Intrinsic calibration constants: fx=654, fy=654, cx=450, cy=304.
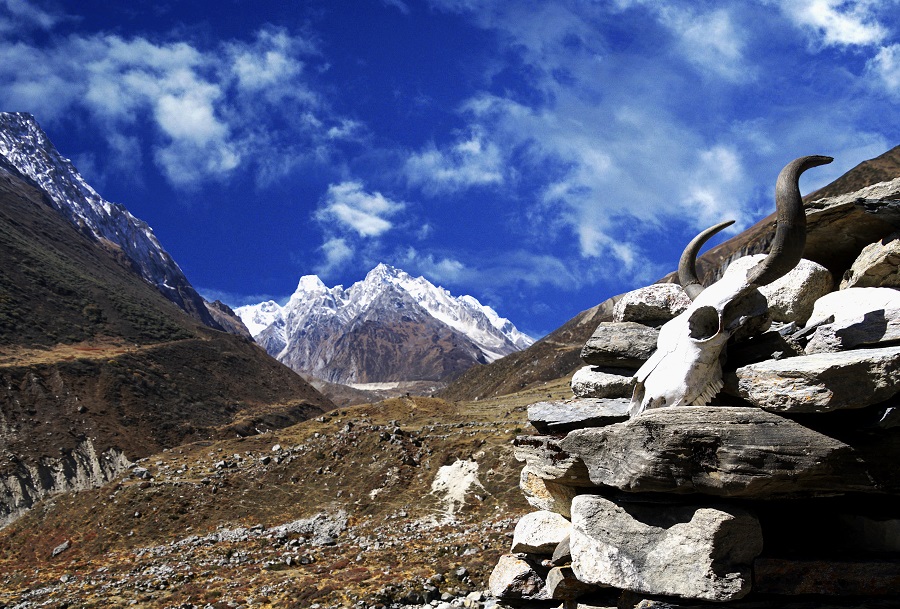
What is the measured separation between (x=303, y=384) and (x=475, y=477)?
359ft

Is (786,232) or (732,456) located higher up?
(786,232)

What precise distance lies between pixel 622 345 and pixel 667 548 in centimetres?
329

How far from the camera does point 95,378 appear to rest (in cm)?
7844

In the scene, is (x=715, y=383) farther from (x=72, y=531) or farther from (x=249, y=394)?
(x=249, y=394)

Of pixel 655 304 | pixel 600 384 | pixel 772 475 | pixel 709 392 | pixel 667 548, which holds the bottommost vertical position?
pixel 667 548

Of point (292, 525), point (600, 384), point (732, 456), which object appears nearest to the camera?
point (732, 456)

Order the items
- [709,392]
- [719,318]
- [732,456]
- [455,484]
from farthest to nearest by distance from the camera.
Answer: [455,484]
[719,318]
[709,392]
[732,456]

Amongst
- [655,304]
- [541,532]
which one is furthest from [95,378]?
[655,304]

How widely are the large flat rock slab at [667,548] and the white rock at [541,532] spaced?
1.99m

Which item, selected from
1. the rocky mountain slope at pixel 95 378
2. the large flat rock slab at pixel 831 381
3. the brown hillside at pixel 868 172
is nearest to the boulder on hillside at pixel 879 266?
the large flat rock slab at pixel 831 381

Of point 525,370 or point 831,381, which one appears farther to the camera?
point 525,370

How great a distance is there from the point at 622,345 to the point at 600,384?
776mm

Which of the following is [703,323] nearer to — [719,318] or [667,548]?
[719,318]

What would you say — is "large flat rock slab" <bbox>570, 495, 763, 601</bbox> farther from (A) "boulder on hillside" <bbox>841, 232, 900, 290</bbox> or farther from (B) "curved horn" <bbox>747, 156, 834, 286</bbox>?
(A) "boulder on hillside" <bbox>841, 232, 900, 290</bbox>
